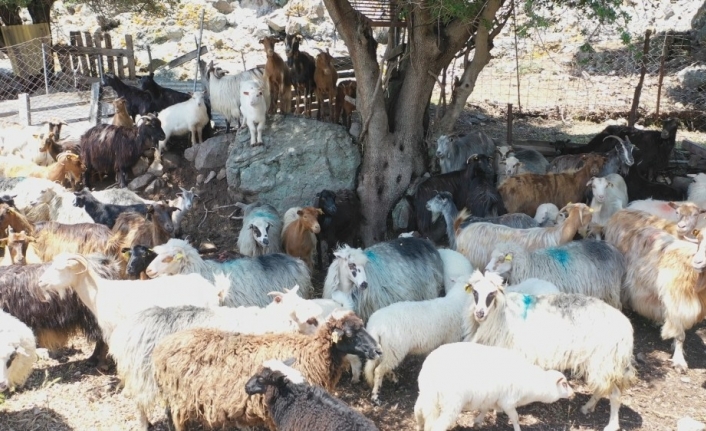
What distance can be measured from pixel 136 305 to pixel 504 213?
175 inches

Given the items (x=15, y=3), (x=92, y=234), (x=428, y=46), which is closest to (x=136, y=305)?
(x=92, y=234)

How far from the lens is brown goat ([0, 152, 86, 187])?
8.90 metres

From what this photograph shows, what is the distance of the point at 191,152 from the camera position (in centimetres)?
959

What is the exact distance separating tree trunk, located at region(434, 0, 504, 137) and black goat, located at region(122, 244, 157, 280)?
4.14m

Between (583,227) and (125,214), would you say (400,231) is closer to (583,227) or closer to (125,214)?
(583,227)

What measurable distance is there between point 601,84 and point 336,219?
1035cm

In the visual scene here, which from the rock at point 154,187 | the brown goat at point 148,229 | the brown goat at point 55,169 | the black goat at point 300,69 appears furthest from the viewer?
the black goat at point 300,69

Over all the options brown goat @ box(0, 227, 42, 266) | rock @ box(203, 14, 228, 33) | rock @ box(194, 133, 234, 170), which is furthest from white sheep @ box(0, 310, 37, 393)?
rock @ box(203, 14, 228, 33)

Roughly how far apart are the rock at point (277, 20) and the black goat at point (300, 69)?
36.7 ft

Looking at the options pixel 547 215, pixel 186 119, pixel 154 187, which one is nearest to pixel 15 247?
pixel 154 187

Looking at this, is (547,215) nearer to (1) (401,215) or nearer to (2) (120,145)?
(1) (401,215)

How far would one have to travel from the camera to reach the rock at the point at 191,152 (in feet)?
31.3

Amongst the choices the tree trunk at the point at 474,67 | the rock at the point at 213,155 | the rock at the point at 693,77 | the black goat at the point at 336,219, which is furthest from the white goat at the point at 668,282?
the rock at the point at 693,77

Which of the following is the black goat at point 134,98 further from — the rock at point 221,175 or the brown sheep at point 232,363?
the brown sheep at point 232,363
